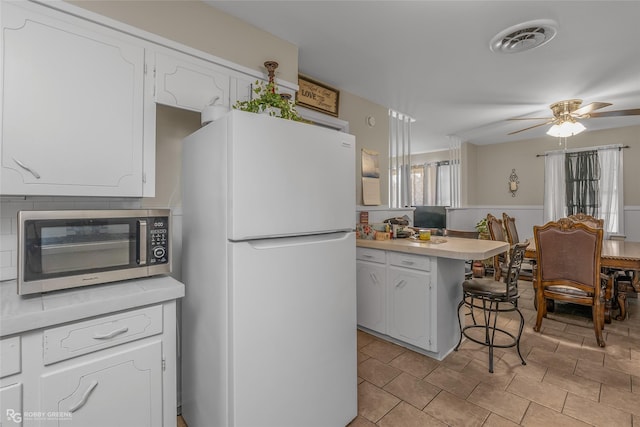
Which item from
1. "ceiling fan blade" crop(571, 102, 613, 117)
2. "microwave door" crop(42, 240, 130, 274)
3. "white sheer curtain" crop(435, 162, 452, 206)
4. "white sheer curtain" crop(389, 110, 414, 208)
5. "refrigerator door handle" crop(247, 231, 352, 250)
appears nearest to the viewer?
"microwave door" crop(42, 240, 130, 274)

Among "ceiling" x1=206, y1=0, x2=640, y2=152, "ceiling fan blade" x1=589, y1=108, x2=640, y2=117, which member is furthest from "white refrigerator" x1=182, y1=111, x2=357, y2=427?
"ceiling fan blade" x1=589, y1=108, x2=640, y2=117

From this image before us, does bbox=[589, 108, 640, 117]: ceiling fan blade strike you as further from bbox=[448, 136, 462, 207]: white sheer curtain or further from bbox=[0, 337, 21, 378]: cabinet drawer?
bbox=[0, 337, 21, 378]: cabinet drawer

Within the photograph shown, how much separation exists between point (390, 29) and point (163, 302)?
2.27 meters

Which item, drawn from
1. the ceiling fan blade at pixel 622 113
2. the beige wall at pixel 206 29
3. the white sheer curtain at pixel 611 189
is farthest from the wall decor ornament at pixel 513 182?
the beige wall at pixel 206 29

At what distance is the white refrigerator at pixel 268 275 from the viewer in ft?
4.16

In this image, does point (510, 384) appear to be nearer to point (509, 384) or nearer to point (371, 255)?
point (509, 384)

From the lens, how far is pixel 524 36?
225 centimetres

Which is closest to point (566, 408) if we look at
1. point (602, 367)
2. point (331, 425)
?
point (602, 367)

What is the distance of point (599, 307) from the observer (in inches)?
106

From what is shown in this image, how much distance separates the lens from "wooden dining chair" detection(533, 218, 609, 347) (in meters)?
2.66

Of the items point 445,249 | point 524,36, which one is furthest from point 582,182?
point 445,249

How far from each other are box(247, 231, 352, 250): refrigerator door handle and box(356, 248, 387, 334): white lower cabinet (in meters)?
1.18

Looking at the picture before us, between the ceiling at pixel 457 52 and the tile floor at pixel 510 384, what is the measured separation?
2519 millimetres

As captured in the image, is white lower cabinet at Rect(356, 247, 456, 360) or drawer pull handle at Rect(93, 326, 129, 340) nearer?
drawer pull handle at Rect(93, 326, 129, 340)
